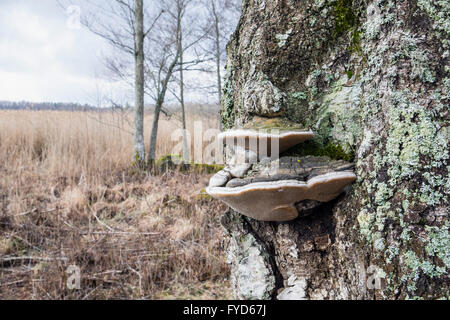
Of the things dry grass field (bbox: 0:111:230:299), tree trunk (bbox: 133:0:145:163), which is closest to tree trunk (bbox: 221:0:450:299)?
dry grass field (bbox: 0:111:230:299)

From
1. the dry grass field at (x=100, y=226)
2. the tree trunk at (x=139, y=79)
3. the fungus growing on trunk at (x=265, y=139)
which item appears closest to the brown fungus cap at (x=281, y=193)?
the fungus growing on trunk at (x=265, y=139)

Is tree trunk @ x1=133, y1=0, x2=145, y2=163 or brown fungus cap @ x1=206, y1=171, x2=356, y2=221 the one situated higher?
tree trunk @ x1=133, y1=0, x2=145, y2=163

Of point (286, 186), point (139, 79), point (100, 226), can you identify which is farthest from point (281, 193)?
point (139, 79)

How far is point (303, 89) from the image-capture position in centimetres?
102

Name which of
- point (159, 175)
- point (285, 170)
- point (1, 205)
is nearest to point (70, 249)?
point (1, 205)

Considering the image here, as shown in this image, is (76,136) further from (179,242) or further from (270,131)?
(270,131)

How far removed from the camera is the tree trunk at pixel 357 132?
2.51ft

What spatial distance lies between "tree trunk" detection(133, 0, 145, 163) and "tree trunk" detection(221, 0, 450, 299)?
4845 millimetres

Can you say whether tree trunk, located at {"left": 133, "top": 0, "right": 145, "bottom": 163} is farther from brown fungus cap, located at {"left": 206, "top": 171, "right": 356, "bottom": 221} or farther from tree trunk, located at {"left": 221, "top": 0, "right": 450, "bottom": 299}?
brown fungus cap, located at {"left": 206, "top": 171, "right": 356, "bottom": 221}

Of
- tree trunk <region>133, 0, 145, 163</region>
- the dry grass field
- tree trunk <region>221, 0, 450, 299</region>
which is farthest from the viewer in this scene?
tree trunk <region>133, 0, 145, 163</region>

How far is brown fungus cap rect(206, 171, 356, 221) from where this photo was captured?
0.79 meters

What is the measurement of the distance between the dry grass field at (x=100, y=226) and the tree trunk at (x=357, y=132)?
1801 millimetres

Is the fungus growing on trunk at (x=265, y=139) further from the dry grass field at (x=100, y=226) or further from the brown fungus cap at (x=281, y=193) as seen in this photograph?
the dry grass field at (x=100, y=226)

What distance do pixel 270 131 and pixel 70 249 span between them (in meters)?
2.87
